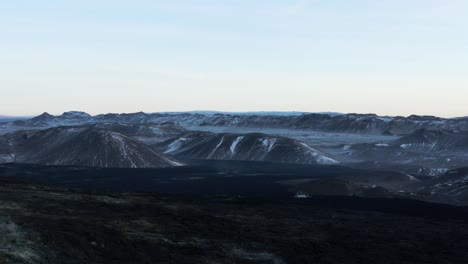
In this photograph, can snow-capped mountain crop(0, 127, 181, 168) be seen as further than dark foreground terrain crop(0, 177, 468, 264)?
Yes

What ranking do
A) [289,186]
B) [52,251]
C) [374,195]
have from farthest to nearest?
1. [289,186]
2. [374,195]
3. [52,251]

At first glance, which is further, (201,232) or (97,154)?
(97,154)

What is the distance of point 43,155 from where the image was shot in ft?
589

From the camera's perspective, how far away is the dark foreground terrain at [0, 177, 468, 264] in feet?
122

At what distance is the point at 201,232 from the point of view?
46719mm

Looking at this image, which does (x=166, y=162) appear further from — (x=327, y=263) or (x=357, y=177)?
(x=327, y=263)

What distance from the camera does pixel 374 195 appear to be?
4006 inches

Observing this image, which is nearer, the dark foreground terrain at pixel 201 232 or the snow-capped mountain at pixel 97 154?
the dark foreground terrain at pixel 201 232

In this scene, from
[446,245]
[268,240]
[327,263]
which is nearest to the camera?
[327,263]

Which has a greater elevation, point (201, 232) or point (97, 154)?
point (201, 232)

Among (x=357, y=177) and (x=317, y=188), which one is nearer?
(x=317, y=188)

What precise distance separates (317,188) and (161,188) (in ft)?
110

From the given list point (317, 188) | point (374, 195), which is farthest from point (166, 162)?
point (374, 195)

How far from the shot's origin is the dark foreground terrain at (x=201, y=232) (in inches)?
1467
